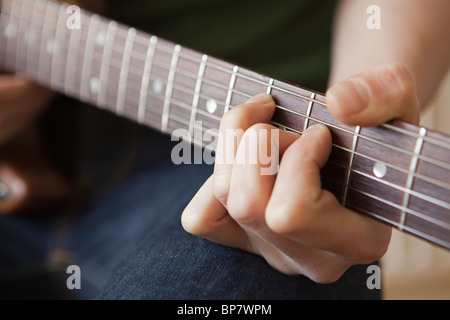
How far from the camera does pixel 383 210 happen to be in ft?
1.28

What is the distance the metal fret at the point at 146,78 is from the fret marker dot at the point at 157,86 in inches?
0.4

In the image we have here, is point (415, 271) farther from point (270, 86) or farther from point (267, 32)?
point (270, 86)

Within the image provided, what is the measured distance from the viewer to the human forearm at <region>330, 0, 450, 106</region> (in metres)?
0.54

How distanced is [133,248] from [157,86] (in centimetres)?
20

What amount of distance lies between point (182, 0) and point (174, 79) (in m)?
0.31

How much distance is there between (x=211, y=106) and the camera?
494 mm

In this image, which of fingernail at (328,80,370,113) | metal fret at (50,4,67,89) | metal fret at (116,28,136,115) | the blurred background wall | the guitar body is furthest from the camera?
the blurred background wall

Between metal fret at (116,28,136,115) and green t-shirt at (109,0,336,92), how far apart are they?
0.21 metres

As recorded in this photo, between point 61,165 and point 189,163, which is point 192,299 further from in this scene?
point 61,165

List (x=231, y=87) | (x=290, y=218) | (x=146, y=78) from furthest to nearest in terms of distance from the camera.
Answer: (x=146, y=78) → (x=231, y=87) → (x=290, y=218)

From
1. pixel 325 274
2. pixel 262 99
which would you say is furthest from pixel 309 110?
pixel 325 274

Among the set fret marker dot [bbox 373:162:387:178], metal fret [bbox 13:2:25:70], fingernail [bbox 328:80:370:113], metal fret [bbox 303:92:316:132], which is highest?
metal fret [bbox 13:2:25:70]

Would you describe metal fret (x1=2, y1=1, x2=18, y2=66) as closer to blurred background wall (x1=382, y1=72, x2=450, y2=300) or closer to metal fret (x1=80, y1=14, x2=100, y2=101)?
metal fret (x1=80, y1=14, x2=100, y2=101)

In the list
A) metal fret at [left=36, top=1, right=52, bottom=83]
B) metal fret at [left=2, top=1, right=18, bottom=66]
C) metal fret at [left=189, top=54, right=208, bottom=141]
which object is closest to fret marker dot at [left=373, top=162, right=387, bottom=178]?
metal fret at [left=189, top=54, right=208, bottom=141]
